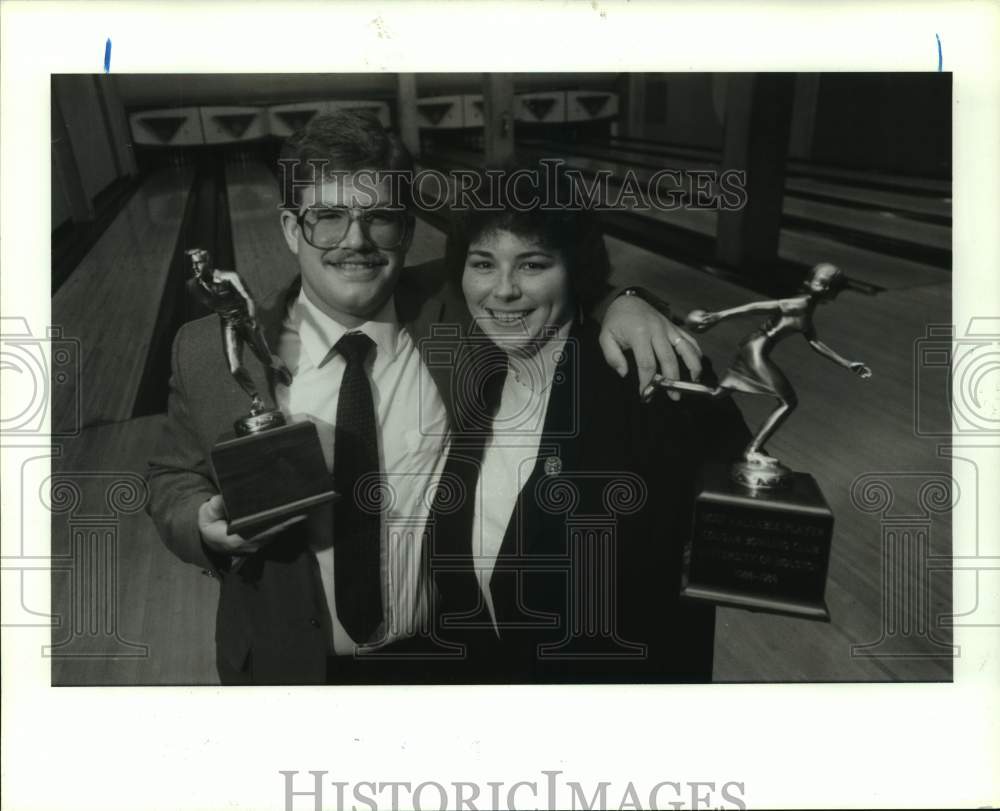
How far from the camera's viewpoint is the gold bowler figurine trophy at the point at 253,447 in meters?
2.11

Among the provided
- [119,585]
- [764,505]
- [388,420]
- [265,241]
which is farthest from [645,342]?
[119,585]

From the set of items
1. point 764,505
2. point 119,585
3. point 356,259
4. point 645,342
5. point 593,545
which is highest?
point 356,259

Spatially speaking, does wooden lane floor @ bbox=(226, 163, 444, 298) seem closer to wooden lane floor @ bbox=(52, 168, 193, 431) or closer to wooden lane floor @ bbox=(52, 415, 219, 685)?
wooden lane floor @ bbox=(52, 168, 193, 431)

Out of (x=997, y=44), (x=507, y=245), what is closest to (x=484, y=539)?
(x=507, y=245)

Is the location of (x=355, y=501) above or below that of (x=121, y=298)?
below

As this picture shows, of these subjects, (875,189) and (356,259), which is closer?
(356,259)

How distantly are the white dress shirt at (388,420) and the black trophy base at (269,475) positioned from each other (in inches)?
1.6

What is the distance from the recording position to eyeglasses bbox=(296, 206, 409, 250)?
6.97ft

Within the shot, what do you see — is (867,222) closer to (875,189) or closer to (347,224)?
(875,189)

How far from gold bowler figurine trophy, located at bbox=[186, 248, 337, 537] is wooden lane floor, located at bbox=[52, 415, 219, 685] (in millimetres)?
210

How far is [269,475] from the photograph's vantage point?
2.12m

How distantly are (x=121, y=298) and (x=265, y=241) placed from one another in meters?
0.36

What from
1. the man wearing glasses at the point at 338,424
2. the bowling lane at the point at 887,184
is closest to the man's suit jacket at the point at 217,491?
the man wearing glasses at the point at 338,424

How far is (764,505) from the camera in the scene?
2139mm
